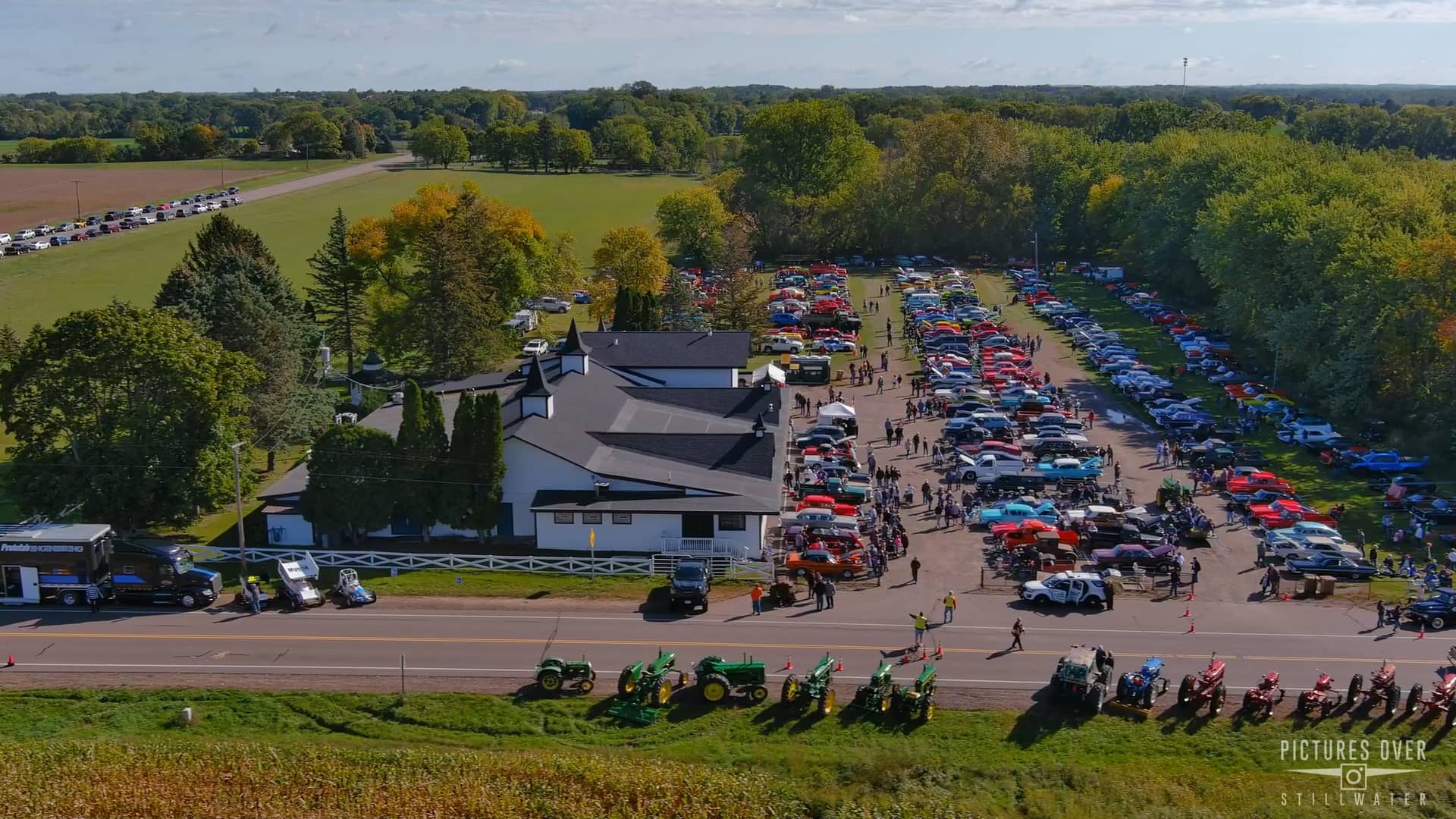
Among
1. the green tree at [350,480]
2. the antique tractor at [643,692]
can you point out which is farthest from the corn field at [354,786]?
the green tree at [350,480]

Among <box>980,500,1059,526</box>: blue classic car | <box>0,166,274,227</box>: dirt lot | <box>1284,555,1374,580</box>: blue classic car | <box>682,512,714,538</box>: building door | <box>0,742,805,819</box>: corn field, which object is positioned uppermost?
<box>0,166,274,227</box>: dirt lot

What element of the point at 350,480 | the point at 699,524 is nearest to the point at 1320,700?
A: the point at 699,524

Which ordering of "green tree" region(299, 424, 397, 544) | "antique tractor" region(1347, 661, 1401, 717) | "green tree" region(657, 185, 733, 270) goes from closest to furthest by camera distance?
1. "antique tractor" region(1347, 661, 1401, 717)
2. "green tree" region(299, 424, 397, 544)
3. "green tree" region(657, 185, 733, 270)

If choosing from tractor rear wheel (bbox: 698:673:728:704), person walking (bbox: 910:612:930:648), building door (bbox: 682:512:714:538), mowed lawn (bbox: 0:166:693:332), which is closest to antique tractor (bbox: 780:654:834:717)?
tractor rear wheel (bbox: 698:673:728:704)

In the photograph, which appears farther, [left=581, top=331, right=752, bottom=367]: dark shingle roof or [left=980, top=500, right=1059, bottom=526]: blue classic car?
[left=581, top=331, right=752, bottom=367]: dark shingle roof

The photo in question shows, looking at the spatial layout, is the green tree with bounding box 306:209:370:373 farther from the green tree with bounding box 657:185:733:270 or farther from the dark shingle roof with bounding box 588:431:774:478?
the green tree with bounding box 657:185:733:270
